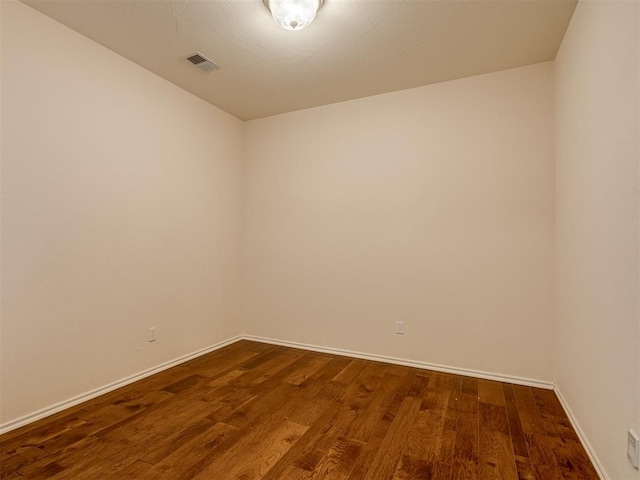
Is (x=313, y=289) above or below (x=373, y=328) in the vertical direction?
above

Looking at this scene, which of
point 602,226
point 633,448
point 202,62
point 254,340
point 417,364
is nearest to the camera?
point 633,448

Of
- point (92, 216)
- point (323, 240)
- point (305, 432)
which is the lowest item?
point (305, 432)

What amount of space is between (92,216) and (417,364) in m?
2.95

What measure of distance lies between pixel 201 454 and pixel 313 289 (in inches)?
78.4

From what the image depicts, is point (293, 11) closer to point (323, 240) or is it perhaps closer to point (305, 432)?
point (323, 240)

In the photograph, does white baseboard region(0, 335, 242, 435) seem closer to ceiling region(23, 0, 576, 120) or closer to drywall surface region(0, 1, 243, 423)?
drywall surface region(0, 1, 243, 423)

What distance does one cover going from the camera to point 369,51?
8.21ft

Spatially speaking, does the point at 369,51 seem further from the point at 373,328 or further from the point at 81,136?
the point at 373,328

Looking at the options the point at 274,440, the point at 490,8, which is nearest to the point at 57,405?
the point at 274,440

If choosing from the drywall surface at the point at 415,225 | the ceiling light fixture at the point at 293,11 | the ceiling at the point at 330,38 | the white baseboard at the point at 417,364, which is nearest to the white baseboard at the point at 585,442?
the white baseboard at the point at 417,364

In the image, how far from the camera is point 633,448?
4.09 feet

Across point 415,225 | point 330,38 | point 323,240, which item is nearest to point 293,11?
point 330,38

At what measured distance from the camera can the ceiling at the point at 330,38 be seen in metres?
2.05

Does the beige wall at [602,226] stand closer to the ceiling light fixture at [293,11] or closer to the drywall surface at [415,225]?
the drywall surface at [415,225]
